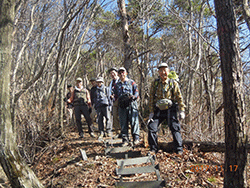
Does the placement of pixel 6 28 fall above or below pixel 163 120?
above

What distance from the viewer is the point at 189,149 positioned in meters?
4.60

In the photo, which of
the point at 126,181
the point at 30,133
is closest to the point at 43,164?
the point at 30,133

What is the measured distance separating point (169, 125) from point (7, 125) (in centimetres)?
302

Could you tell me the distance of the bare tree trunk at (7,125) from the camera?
3.02 metres

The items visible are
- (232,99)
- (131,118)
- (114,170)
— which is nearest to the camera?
(232,99)

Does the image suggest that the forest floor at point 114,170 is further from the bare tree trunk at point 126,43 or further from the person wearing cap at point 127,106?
the bare tree trunk at point 126,43

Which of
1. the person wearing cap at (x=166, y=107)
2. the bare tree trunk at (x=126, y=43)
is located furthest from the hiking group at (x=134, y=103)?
the bare tree trunk at (x=126, y=43)

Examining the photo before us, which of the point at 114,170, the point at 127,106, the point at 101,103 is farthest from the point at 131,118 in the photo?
the point at 101,103

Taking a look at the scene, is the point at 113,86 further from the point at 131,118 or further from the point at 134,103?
the point at 131,118

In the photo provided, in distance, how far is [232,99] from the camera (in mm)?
2740

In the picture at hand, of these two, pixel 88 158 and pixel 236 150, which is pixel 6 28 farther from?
pixel 236 150

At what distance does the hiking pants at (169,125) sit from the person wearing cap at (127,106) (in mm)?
654

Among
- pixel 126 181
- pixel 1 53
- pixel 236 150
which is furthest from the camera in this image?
pixel 126 181

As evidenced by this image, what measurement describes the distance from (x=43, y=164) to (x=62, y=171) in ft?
4.73
